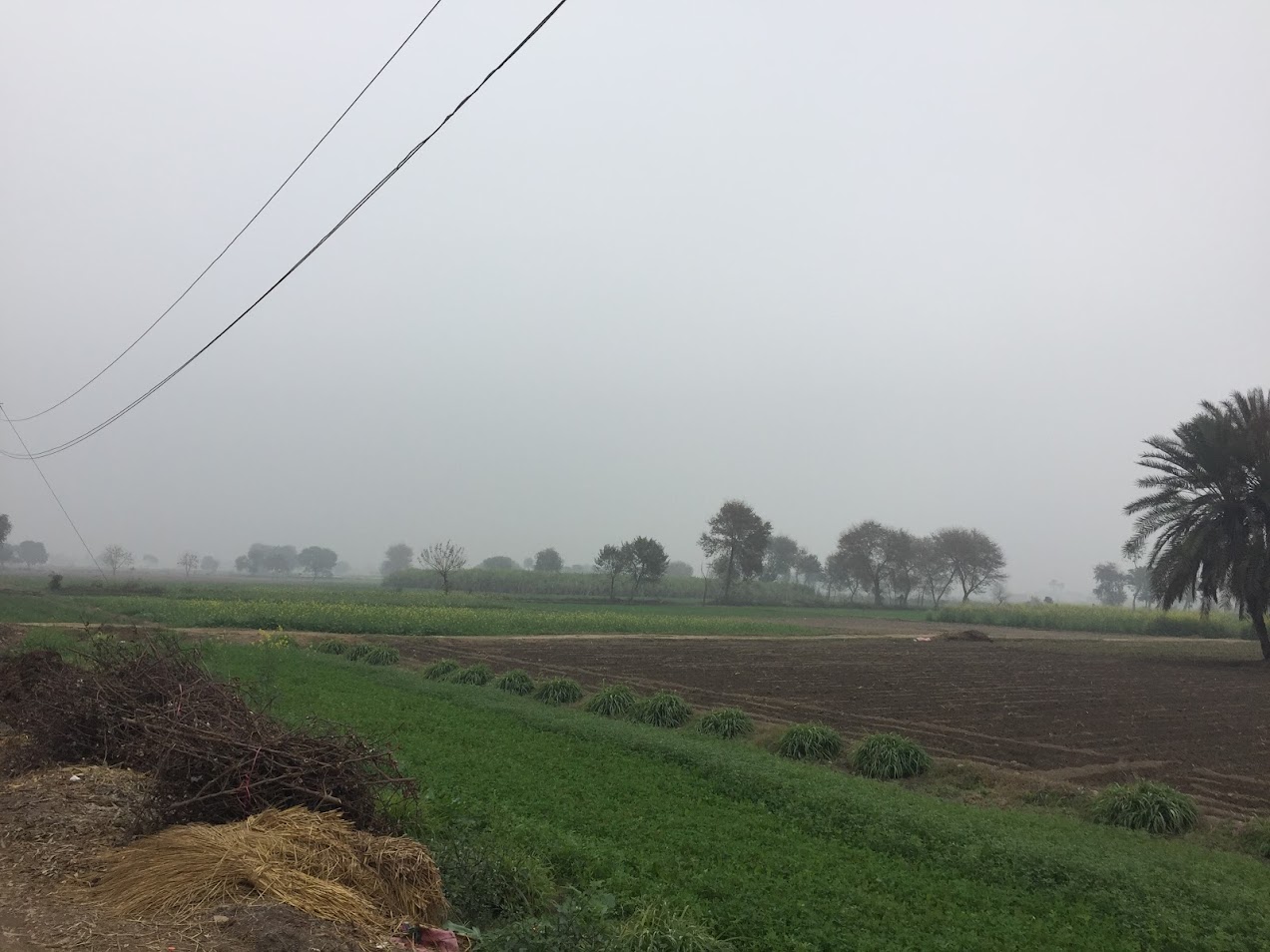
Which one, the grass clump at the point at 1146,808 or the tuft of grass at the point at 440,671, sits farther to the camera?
the tuft of grass at the point at 440,671

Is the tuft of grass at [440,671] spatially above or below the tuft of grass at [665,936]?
below

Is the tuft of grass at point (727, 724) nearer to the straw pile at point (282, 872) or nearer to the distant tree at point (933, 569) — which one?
the straw pile at point (282, 872)

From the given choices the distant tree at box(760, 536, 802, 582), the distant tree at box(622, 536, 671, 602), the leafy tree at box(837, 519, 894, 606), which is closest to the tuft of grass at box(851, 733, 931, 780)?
the distant tree at box(622, 536, 671, 602)

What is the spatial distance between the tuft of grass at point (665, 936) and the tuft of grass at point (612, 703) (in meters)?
11.4

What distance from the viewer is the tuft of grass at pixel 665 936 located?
17.7 feet

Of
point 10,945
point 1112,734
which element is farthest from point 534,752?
point 1112,734

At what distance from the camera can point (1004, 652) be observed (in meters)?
38.3

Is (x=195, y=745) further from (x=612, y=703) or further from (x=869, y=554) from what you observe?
(x=869, y=554)

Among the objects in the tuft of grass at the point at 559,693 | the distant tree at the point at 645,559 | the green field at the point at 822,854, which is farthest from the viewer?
the distant tree at the point at 645,559

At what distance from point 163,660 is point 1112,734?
17344 mm

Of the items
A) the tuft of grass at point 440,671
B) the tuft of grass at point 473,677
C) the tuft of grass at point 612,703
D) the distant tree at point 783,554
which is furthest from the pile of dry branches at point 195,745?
the distant tree at point 783,554

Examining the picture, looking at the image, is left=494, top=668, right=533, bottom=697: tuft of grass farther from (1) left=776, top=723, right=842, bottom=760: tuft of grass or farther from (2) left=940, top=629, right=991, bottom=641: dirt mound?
(2) left=940, top=629, right=991, bottom=641: dirt mound

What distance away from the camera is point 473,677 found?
21.8 meters

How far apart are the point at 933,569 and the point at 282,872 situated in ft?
433
